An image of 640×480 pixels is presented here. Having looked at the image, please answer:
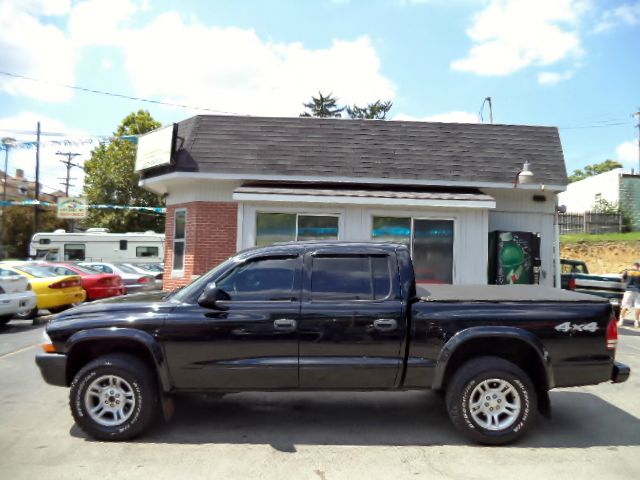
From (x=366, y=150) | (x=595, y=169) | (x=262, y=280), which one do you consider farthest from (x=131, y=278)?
(x=595, y=169)

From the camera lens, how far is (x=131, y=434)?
15.1 ft

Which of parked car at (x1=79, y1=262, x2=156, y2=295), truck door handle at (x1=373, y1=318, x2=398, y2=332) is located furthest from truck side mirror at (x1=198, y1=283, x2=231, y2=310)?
parked car at (x1=79, y1=262, x2=156, y2=295)

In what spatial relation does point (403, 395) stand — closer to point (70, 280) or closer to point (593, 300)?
point (593, 300)

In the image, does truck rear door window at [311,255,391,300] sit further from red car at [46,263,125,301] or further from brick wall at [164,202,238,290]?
red car at [46,263,125,301]

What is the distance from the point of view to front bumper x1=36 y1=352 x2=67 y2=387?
469 centimetres

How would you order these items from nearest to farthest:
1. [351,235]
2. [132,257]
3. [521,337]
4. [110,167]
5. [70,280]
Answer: [521,337] < [351,235] < [70,280] < [132,257] < [110,167]

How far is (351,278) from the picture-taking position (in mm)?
4852

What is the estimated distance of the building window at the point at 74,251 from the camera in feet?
81.8

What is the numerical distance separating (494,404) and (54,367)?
395cm

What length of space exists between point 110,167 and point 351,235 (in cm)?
2892

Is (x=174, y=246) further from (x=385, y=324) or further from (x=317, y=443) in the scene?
(x=385, y=324)

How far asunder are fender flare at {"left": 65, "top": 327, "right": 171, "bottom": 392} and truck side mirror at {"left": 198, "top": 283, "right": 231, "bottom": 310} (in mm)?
561

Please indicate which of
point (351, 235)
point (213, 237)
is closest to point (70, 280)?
point (213, 237)

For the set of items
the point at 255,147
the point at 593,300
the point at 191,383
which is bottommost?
the point at 191,383
